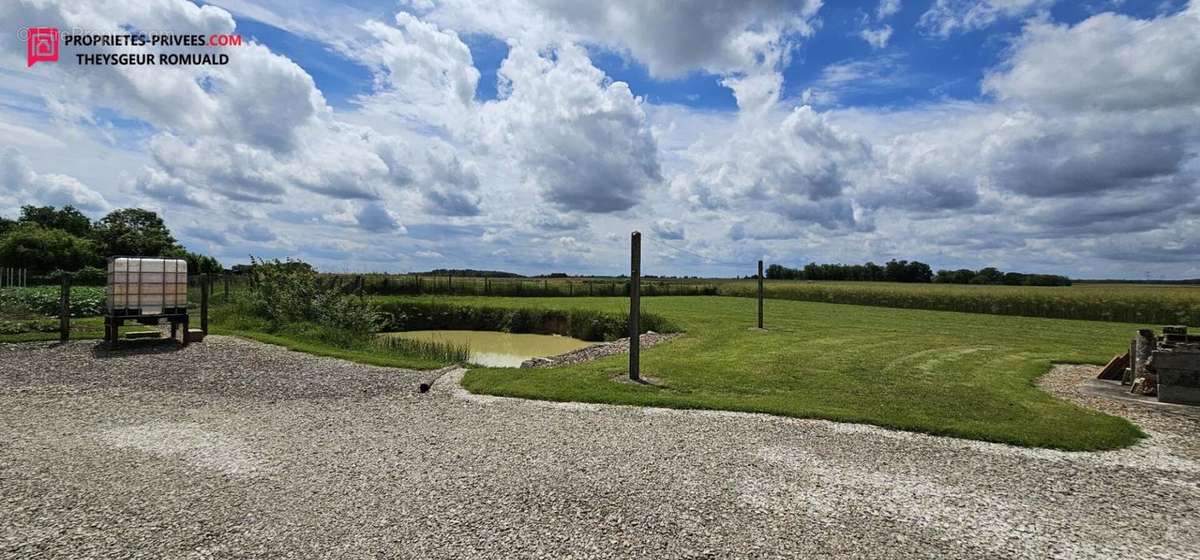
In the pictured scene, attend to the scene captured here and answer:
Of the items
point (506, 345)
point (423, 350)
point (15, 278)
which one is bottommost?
point (506, 345)

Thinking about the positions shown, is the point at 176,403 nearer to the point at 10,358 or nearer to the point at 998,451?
the point at 10,358

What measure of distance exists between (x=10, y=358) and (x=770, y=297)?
38470 mm

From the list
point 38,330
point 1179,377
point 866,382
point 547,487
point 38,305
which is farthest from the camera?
point 38,305

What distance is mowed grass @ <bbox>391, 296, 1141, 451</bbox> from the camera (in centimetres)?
631

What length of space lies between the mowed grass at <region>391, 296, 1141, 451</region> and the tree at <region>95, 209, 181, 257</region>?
164ft

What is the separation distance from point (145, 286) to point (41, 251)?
42.5m

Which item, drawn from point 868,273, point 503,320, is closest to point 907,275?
point 868,273

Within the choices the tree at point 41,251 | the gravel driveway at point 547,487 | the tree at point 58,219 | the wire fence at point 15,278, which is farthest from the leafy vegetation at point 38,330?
the tree at point 58,219

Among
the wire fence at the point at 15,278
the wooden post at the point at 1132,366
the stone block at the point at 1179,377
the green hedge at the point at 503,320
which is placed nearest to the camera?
the stone block at the point at 1179,377

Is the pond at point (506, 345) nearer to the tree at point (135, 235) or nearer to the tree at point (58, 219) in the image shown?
the tree at point (135, 235)

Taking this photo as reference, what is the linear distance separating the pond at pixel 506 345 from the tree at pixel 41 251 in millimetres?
36465

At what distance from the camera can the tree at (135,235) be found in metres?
53.4

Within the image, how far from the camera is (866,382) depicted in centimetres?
885

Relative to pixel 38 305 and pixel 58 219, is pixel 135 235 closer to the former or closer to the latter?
pixel 58 219
